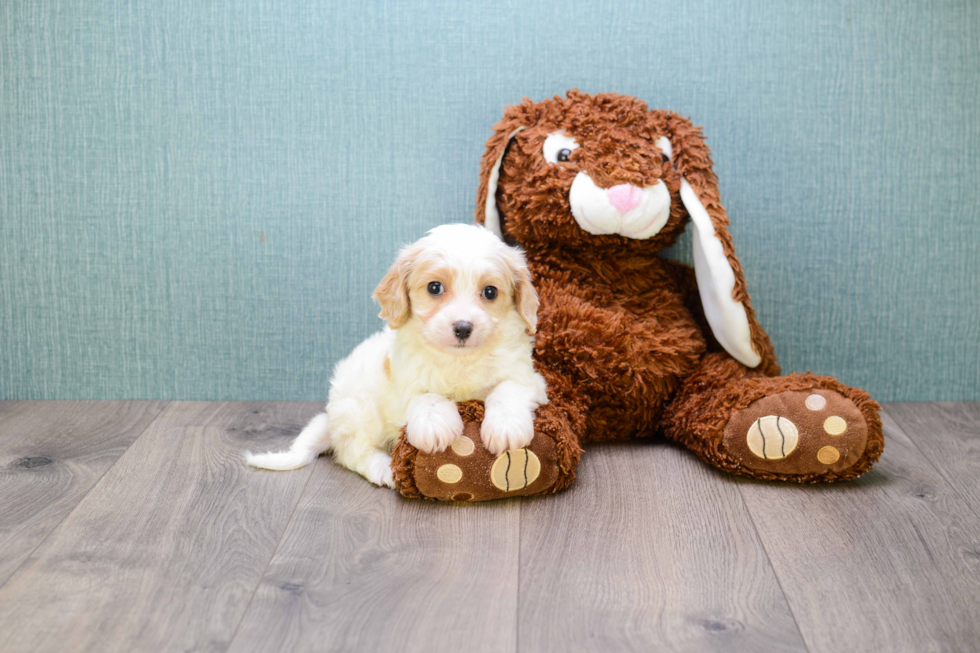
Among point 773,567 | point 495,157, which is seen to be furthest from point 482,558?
point 495,157

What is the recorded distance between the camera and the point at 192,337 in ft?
6.64

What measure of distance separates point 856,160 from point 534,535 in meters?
1.22

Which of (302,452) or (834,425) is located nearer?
(834,425)

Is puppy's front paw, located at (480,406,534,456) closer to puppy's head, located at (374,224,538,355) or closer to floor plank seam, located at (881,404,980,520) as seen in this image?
puppy's head, located at (374,224,538,355)

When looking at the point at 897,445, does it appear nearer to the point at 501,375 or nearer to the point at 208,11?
the point at 501,375

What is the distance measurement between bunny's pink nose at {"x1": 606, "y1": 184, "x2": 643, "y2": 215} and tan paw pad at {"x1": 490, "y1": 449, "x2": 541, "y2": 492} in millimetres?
511

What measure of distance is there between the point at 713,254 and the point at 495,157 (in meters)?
0.49

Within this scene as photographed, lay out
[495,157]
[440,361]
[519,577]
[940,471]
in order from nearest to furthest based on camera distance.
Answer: [519,577] → [440,361] → [940,471] → [495,157]

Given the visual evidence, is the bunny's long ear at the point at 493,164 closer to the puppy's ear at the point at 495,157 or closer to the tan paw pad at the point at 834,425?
the puppy's ear at the point at 495,157

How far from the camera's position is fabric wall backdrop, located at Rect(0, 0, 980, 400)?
6.22 feet

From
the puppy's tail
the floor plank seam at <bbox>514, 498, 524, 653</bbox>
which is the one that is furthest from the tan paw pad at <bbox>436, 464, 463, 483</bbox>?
the puppy's tail

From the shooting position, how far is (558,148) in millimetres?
1692

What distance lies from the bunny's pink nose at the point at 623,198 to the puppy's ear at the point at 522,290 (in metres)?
0.23

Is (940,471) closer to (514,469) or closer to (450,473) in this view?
(514,469)
